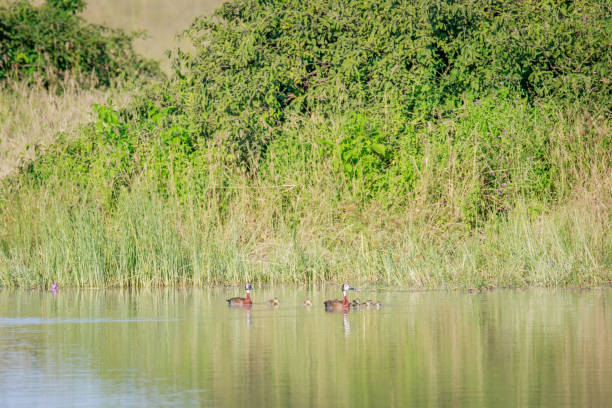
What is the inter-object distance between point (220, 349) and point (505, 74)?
37.5ft

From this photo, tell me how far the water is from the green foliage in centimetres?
1588

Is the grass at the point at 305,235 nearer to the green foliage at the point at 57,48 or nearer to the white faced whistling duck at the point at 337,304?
the white faced whistling duck at the point at 337,304

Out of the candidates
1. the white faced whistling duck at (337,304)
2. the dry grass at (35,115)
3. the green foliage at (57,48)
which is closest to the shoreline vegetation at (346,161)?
the dry grass at (35,115)

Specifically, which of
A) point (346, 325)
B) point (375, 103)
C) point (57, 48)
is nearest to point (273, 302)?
point (346, 325)

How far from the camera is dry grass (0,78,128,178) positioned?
2223 centimetres

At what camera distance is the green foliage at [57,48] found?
2938 cm

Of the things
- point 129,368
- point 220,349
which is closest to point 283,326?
point 220,349

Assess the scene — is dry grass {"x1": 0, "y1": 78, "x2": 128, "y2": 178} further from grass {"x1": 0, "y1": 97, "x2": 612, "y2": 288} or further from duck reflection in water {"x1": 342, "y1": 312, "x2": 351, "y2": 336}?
duck reflection in water {"x1": 342, "y1": 312, "x2": 351, "y2": 336}

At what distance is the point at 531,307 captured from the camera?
1290 cm

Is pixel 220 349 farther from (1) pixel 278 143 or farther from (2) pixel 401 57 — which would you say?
(2) pixel 401 57

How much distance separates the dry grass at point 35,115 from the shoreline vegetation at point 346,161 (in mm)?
540

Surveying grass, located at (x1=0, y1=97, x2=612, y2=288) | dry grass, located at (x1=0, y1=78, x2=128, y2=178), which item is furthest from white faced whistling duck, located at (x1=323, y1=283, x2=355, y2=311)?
dry grass, located at (x1=0, y1=78, x2=128, y2=178)

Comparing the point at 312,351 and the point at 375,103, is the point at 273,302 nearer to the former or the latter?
the point at 312,351

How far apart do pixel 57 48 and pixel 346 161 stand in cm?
1430
